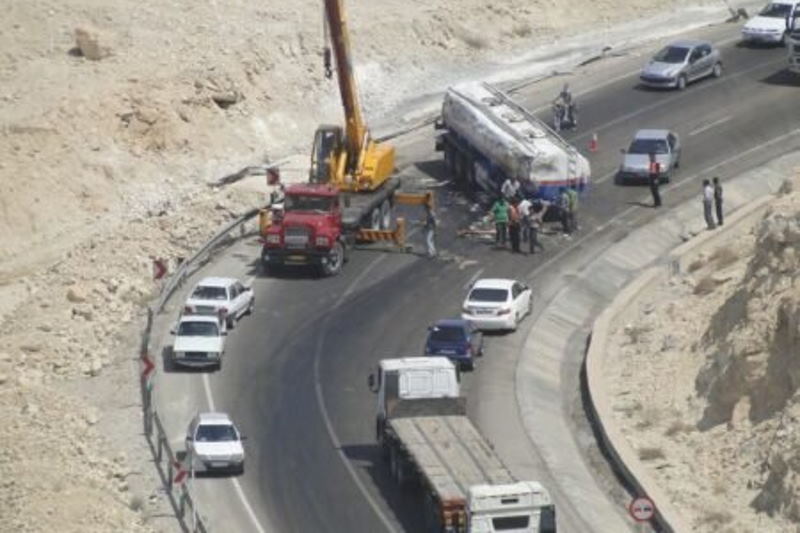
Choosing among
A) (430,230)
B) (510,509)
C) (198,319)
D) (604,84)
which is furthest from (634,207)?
(510,509)

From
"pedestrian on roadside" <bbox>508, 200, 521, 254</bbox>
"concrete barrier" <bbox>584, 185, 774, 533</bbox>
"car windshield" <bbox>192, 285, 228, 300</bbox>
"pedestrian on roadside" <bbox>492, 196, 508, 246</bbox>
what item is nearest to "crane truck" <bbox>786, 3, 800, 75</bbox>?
"concrete barrier" <bbox>584, 185, 774, 533</bbox>

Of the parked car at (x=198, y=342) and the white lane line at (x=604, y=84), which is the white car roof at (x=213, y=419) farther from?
the white lane line at (x=604, y=84)

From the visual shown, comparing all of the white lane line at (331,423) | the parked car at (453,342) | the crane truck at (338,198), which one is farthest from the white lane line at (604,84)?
the parked car at (453,342)

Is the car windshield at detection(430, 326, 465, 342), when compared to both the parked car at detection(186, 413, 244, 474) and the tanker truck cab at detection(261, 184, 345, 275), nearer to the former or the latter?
the tanker truck cab at detection(261, 184, 345, 275)

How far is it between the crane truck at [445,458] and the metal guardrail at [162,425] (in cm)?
509

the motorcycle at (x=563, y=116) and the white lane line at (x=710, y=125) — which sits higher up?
the motorcycle at (x=563, y=116)

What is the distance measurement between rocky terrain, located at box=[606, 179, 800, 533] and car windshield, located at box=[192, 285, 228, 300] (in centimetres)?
1119

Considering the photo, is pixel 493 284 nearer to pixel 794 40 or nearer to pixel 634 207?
pixel 634 207

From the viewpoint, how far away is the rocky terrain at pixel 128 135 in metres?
61.4

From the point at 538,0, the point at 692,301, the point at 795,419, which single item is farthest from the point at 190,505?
the point at 538,0

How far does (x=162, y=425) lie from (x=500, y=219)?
1792 centimetres

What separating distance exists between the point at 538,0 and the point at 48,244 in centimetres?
2994

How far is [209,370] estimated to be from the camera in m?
64.0

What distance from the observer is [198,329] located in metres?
63.9
